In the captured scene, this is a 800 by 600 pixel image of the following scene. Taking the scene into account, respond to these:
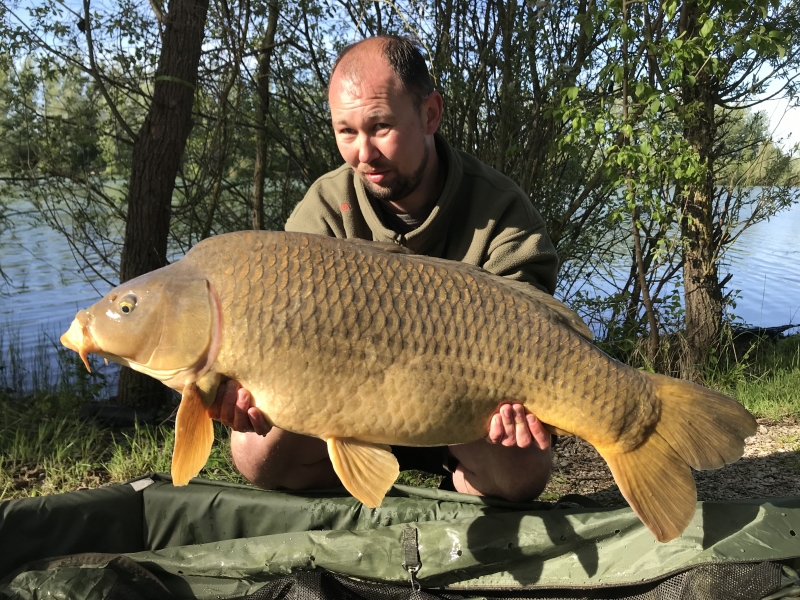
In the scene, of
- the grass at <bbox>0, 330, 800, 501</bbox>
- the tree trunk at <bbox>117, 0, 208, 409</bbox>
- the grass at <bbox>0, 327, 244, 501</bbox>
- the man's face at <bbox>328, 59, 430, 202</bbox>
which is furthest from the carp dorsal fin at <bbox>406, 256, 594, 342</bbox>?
the tree trunk at <bbox>117, 0, 208, 409</bbox>

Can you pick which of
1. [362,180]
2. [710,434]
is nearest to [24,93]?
[362,180]

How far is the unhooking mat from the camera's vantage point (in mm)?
1448

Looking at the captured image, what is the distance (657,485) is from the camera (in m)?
1.36

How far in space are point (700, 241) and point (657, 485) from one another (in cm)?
229

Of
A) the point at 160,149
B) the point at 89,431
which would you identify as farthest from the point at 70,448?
the point at 160,149

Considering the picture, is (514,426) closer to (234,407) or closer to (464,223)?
(234,407)

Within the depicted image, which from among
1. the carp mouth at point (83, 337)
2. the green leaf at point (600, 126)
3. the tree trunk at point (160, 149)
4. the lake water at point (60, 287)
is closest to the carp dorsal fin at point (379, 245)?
the carp mouth at point (83, 337)

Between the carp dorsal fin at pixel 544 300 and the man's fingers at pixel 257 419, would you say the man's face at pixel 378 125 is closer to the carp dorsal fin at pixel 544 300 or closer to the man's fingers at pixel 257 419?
the carp dorsal fin at pixel 544 300

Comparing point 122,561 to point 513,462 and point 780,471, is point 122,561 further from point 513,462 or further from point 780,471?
point 780,471

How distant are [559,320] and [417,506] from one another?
27.8 inches

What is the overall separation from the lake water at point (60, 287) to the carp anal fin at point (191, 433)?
2899mm

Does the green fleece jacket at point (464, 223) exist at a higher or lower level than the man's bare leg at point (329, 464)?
higher

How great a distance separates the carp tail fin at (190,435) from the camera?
130 cm

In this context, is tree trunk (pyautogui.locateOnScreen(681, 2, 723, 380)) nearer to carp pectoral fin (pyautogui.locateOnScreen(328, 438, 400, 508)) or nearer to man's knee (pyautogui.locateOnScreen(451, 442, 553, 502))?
man's knee (pyautogui.locateOnScreen(451, 442, 553, 502))
